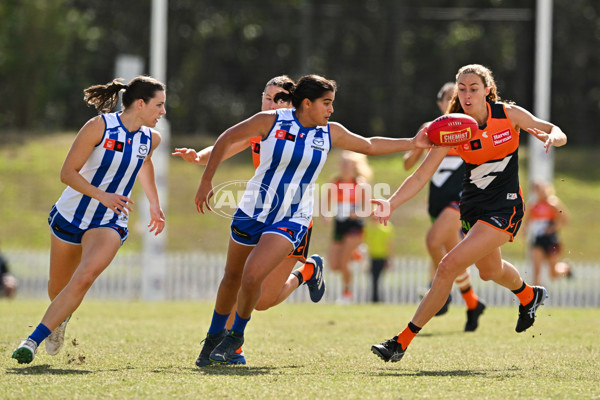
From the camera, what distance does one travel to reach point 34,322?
9.84 metres

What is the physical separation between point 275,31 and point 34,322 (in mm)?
26040

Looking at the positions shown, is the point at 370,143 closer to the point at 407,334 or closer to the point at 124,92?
the point at 407,334

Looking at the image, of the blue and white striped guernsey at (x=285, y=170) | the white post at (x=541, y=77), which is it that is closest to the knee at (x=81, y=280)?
the blue and white striped guernsey at (x=285, y=170)

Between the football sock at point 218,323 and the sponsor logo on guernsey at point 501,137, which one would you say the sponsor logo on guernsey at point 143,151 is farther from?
the sponsor logo on guernsey at point 501,137

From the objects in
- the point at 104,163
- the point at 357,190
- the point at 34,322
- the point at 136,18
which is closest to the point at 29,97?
the point at 136,18

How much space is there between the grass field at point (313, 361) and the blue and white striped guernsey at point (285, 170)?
1117 mm

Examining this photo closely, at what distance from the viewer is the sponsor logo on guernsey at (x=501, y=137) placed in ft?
22.4

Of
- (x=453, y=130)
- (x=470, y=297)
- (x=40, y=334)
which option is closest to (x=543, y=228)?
(x=470, y=297)

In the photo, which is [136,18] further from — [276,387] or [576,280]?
[276,387]

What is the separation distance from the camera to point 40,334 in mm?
6246

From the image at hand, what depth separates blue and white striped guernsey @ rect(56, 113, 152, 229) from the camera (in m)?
6.54

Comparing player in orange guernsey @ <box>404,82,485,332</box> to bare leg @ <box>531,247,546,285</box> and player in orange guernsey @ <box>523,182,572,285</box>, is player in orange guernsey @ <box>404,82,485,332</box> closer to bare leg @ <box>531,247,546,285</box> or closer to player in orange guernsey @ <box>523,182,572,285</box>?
player in orange guernsey @ <box>523,182,572,285</box>

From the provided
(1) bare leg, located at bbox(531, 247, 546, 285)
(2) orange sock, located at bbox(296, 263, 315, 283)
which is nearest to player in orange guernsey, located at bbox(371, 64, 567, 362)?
(2) orange sock, located at bbox(296, 263, 315, 283)

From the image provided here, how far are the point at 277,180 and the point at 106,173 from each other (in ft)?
4.05
